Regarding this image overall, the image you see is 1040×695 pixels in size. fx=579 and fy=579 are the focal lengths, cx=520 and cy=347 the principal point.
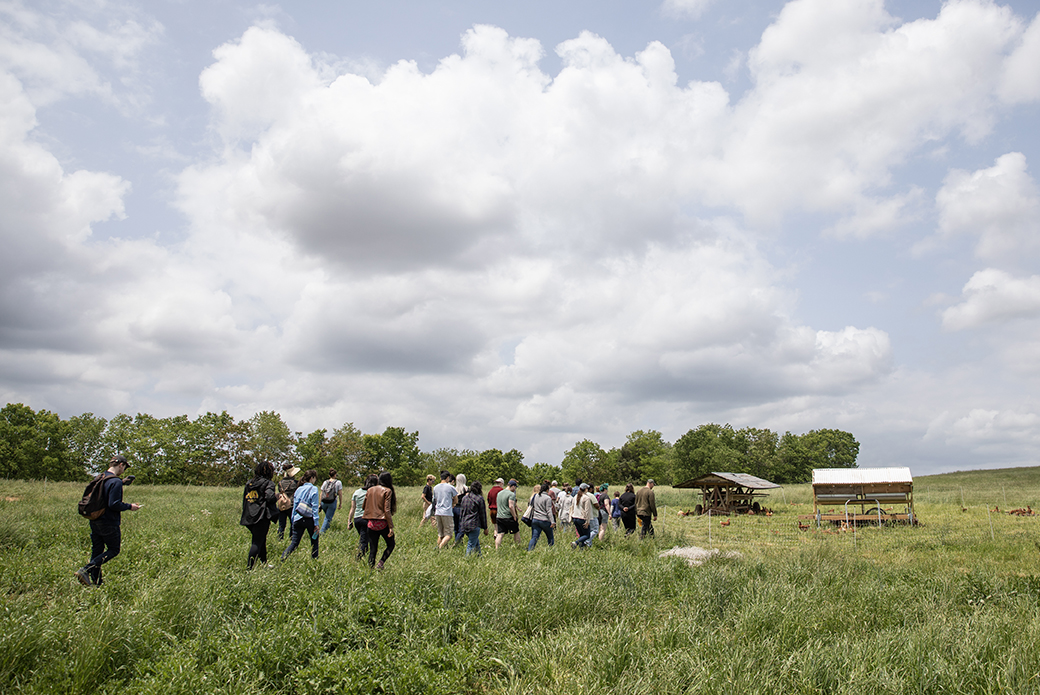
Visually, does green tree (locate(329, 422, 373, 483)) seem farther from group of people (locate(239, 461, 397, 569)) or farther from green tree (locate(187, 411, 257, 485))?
group of people (locate(239, 461, 397, 569))

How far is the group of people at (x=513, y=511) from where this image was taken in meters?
11.0

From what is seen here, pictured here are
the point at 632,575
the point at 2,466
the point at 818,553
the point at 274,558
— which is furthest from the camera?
the point at 2,466

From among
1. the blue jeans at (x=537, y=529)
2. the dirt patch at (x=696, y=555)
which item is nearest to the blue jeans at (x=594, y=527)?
the blue jeans at (x=537, y=529)

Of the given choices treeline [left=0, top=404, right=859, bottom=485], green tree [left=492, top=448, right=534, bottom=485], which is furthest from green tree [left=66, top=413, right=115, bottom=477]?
green tree [left=492, top=448, right=534, bottom=485]

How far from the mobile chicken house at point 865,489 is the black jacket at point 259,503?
63.8 feet

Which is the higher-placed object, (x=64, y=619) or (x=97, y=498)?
(x=97, y=498)

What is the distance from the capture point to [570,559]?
9.56 m

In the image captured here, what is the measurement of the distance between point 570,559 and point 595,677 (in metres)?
5.09

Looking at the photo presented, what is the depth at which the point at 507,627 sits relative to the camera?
588 cm

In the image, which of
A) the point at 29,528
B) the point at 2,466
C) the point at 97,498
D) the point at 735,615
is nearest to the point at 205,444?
the point at 2,466

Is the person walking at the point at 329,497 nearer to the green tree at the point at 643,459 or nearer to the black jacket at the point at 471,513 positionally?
the black jacket at the point at 471,513

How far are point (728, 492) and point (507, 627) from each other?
26.5 m

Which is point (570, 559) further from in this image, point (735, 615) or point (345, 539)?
point (345, 539)

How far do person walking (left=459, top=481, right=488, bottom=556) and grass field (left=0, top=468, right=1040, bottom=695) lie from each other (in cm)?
157
